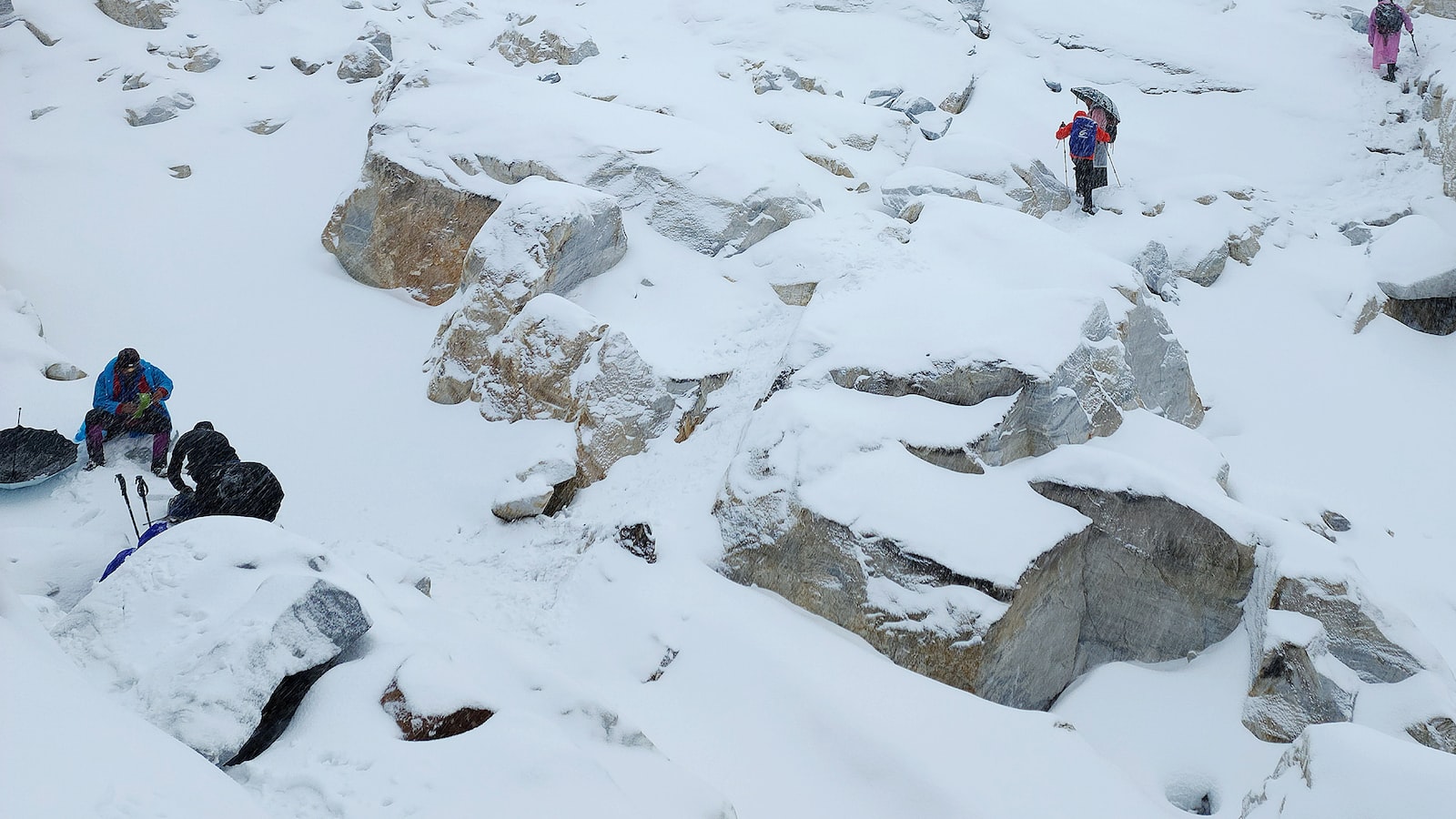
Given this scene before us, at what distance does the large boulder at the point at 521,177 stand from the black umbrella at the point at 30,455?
175 inches

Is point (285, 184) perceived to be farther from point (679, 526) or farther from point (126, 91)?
point (679, 526)

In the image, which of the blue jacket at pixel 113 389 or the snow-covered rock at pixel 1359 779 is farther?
the blue jacket at pixel 113 389

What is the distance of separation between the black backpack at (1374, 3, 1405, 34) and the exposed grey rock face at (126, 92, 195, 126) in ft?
64.3

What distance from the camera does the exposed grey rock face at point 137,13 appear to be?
50.5ft

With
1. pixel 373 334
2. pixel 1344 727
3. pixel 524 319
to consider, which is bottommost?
pixel 373 334

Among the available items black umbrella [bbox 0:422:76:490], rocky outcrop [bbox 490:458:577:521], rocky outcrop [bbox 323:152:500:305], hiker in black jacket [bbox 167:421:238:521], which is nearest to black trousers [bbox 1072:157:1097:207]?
rocky outcrop [bbox 323:152:500:305]

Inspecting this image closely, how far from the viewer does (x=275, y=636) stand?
426 centimetres

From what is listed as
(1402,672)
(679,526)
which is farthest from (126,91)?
(1402,672)

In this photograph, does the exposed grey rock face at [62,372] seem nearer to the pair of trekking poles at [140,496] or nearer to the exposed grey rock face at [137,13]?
the pair of trekking poles at [140,496]

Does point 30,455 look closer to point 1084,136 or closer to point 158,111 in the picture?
point 158,111

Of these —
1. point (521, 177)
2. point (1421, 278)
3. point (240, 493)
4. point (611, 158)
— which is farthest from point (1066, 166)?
point (240, 493)

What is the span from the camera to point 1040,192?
12.6 m

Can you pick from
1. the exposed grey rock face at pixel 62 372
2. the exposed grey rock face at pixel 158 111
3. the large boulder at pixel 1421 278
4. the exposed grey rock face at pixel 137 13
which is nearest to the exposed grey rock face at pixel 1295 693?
the large boulder at pixel 1421 278

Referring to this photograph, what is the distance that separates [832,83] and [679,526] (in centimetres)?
1055
